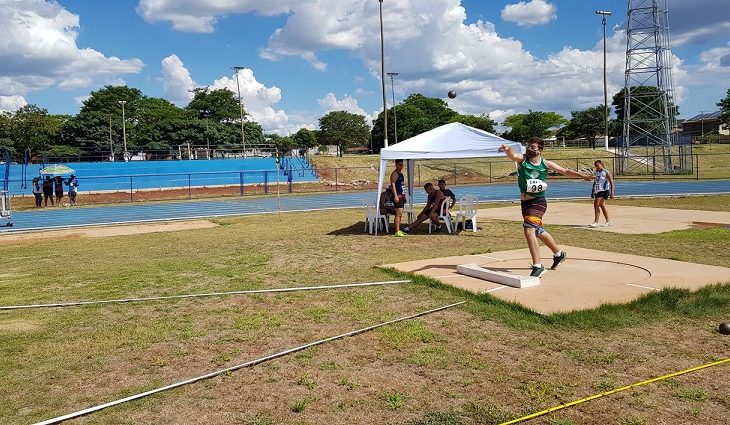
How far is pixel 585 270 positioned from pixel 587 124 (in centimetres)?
9373

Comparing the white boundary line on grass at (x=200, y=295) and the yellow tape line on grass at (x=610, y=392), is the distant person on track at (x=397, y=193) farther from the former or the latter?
the yellow tape line on grass at (x=610, y=392)

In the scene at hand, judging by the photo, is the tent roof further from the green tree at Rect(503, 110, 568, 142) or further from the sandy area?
the green tree at Rect(503, 110, 568, 142)

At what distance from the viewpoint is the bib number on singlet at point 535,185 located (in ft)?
26.0

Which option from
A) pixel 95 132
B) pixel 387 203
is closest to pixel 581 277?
pixel 387 203

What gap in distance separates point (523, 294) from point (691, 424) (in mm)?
3388

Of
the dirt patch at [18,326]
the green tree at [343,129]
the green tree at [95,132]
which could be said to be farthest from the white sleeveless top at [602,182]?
the green tree at [343,129]

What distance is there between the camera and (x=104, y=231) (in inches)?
743

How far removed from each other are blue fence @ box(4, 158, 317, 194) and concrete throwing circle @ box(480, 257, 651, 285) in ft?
102

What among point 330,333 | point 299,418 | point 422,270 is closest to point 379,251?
point 422,270

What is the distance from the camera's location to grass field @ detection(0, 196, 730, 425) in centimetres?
422

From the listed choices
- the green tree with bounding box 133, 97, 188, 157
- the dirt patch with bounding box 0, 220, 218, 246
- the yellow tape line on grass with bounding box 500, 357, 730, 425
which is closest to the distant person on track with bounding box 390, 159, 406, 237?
the dirt patch with bounding box 0, 220, 218, 246

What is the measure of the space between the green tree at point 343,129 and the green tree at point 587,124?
135 ft

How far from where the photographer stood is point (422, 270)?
29.7 feet

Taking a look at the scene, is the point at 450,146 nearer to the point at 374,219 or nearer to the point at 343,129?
the point at 374,219
